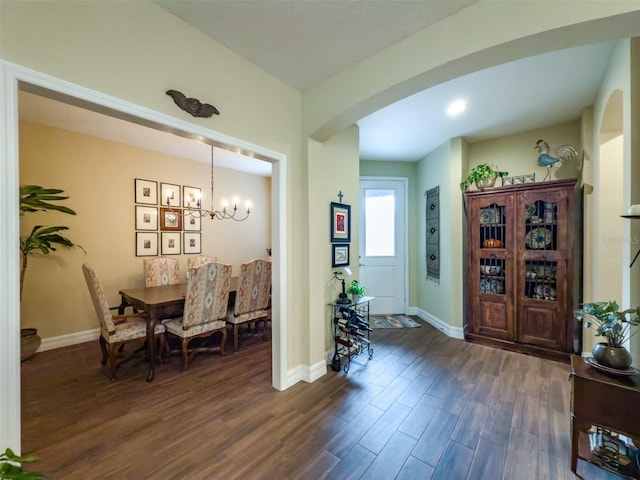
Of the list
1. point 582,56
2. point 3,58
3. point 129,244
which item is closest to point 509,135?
point 582,56

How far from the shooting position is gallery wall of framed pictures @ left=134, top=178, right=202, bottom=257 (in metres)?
4.07

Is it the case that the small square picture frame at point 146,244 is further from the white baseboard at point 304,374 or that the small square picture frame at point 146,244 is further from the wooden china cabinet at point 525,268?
the wooden china cabinet at point 525,268

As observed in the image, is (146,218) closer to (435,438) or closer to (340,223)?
(340,223)

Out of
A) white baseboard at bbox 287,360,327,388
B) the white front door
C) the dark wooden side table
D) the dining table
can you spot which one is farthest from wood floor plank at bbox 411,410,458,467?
the white front door

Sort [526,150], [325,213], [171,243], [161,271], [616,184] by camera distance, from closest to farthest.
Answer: [616,184] < [325,213] < [526,150] < [161,271] < [171,243]

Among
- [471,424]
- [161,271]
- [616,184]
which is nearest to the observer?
[471,424]

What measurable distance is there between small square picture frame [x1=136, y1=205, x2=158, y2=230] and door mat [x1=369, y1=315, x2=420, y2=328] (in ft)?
12.4

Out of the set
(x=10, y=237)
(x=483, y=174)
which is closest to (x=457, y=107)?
(x=483, y=174)

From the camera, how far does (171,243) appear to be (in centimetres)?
440

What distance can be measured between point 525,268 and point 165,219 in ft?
16.8

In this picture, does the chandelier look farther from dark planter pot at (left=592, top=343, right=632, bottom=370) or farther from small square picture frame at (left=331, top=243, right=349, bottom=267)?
dark planter pot at (left=592, top=343, right=632, bottom=370)

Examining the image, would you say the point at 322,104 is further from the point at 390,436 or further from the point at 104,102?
the point at 390,436

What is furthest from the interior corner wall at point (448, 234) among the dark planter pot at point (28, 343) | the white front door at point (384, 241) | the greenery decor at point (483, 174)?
the dark planter pot at point (28, 343)

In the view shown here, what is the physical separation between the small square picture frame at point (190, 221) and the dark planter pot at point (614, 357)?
4.86 m
